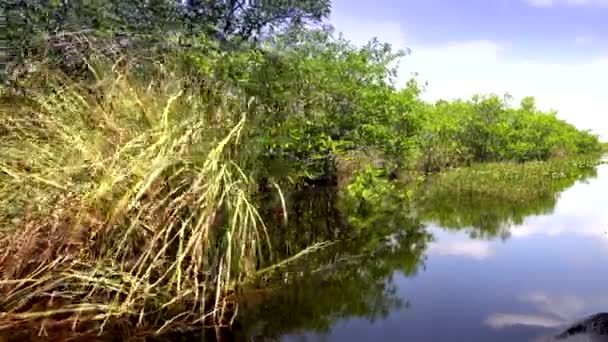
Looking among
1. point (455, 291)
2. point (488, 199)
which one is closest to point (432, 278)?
point (455, 291)

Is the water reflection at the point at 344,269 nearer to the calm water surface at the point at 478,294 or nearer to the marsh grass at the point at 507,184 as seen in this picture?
the calm water surface at the point at 478,294

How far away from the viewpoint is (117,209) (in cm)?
565

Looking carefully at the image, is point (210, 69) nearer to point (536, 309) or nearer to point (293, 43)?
point (293, 43)

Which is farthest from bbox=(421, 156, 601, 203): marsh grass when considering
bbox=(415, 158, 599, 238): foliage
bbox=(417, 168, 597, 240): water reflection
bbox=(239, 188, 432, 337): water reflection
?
bbox=(239, 188, 432, 337): water reflection

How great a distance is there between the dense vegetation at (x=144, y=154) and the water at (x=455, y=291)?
700 millimetres

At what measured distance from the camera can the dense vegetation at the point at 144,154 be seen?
5.48 m

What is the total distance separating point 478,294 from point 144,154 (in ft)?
16.2

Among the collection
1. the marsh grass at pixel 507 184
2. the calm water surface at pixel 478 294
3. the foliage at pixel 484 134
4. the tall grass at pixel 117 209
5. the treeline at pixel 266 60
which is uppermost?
the foliage at pixel 484 134

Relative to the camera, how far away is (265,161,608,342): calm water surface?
→ 6.14m

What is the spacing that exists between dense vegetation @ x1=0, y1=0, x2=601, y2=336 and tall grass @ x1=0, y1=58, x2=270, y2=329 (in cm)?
2

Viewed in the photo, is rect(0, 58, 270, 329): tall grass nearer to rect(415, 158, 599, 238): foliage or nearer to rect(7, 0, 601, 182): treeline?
rect(7, 0, 601, 182): treeline

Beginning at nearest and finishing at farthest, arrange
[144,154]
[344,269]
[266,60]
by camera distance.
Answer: [144,154], [344,269], [266,60]

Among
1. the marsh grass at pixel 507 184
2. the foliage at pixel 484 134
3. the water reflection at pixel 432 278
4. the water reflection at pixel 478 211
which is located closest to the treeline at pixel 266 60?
the water reflection at pixel 432 278

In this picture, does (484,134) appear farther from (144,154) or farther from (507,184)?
(144,154)
